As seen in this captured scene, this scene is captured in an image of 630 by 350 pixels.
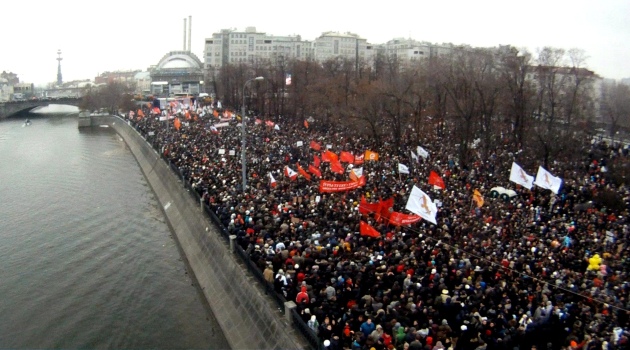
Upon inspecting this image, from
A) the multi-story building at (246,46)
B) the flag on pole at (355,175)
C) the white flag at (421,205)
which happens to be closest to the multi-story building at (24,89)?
the multi-story building at (246,46)

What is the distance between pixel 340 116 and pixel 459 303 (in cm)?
3480

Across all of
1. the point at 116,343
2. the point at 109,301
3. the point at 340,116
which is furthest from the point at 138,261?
the point at 340,116

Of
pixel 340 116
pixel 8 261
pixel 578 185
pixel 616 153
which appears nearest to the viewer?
pixel 8 261

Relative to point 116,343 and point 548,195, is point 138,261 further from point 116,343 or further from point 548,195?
point 548,195

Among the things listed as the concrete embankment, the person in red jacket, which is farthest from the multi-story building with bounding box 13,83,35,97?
the person in red jacket

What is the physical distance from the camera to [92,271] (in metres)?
20.4

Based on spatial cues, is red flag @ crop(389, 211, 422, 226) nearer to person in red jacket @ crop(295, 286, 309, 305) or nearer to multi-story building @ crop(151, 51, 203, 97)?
person in red jacket @ crop(295, 286, 309, 305)

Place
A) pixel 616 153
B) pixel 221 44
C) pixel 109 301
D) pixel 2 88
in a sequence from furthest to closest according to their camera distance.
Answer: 1. pixel 2 88
2. pixel 221 44
3. pixel 616 153
4. pixel 109 301

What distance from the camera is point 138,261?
21734 mm

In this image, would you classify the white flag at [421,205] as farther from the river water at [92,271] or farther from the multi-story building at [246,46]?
the multi-story building at [246,46]

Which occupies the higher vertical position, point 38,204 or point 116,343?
point 38,204

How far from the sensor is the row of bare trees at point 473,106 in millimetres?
32156

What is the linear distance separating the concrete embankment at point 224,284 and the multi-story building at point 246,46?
105892mm

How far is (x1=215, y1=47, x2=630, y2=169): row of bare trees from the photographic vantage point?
1266 inches
